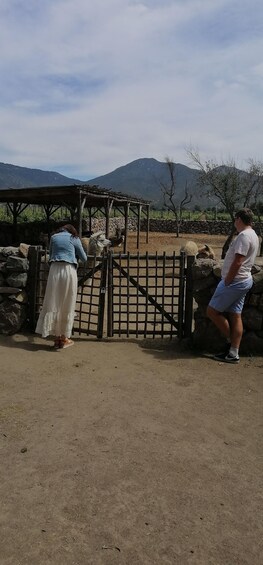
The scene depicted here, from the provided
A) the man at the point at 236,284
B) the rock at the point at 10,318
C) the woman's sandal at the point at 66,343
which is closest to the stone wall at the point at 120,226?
the rock at the point at 10,318

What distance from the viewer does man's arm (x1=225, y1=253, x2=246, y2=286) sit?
15.2 ft

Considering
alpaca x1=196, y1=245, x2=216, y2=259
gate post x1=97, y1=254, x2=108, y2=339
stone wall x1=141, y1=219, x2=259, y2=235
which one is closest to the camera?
gate post x1=97, y1=254, x2=108, y2=339

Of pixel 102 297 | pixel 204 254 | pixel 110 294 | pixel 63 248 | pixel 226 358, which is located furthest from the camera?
pixel 204 254

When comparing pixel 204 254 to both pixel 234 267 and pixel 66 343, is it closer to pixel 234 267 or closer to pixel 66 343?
pixel 234 267

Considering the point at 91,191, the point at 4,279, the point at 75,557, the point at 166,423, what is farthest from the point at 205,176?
the point at 75,557


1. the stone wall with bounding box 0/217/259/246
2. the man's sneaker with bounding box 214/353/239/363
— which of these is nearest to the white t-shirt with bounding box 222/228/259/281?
the man's sneaker with bounding box 214/353/239/363

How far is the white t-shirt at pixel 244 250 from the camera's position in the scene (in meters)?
4.59

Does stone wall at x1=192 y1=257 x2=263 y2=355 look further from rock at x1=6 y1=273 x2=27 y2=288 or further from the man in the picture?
rock at x1=6 y1=273 x2=27 y2=288

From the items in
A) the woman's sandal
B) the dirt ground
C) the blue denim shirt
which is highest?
the blue denim shirt

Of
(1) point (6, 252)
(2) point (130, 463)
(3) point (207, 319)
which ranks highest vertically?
(1) point (6, 252)

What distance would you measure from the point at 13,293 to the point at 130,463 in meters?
3.65

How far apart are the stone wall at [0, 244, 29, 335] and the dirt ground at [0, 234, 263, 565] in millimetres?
1165

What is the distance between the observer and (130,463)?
294cm

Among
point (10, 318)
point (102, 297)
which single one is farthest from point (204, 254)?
point (10, 318)
